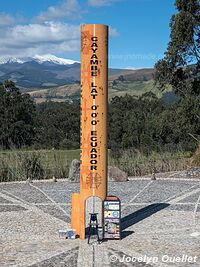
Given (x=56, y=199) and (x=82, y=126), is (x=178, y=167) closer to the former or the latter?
(x=56, y=199)

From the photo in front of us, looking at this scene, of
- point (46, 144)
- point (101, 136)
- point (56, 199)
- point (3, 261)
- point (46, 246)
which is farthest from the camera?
point (46, 144)

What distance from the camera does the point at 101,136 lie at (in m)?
8.47

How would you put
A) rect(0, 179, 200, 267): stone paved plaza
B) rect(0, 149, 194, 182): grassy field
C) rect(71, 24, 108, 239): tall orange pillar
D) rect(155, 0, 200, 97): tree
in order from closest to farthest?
rect(0, 179, 200, 267): stone paved plaza, rect(71, 24, 108, 239): tall orange pillar, rect(0, 149, 194, 182): grassy field, rect(155, 0, 200, 97): tree

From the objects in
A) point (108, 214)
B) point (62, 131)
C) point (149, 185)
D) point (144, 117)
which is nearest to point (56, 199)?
point (149, 185)

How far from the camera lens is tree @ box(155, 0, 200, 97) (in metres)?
22.1

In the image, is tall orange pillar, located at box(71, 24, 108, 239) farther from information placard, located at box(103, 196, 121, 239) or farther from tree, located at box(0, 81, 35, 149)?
tree, located at box(0, 81, 35, 149)

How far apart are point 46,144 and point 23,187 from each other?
33071 mm

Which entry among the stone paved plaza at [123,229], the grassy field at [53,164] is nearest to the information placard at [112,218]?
the stone paved plaza at [123,229]

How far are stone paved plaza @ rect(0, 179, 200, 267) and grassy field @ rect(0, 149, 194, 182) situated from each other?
194cm

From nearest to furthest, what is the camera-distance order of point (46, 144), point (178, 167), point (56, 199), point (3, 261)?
point (3, 261) < point (56, 199) < point (178, 167) < point (46, 144)

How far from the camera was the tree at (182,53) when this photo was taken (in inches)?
872

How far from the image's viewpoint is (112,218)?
8.30m

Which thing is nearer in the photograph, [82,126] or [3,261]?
[3,261]

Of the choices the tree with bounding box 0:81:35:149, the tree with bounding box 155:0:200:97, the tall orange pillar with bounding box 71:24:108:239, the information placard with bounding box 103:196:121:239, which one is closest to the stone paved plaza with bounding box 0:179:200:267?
the information placard with bounding box 103:196:121:239
